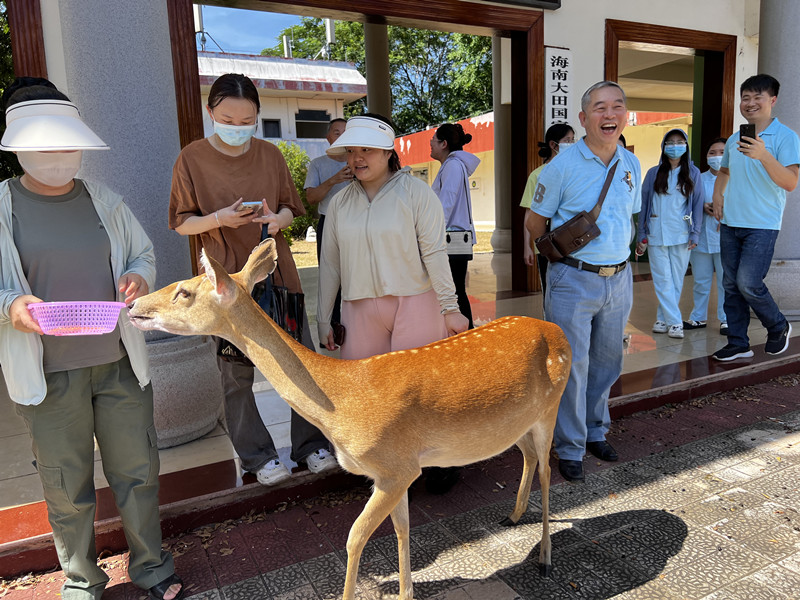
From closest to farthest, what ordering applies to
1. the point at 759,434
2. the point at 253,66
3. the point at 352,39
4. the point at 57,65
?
the point at 759,434
the point at 57,65
the point at 253,66
the point at 352,39

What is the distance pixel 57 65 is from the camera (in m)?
4.66

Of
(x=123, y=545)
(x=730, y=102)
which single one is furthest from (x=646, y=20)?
(x=123, y=545)

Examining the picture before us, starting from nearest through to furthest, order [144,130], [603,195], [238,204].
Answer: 1. [238,204]
2. [603,195]
3. [144,130]

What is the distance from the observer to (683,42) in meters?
8.54

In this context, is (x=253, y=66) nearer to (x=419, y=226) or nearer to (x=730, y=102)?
(x=730, y=102)

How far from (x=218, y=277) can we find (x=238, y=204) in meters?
0.74

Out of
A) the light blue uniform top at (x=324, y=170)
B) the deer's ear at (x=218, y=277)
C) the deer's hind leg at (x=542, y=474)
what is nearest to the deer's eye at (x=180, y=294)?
the deer's ear at (x=218, y=277)

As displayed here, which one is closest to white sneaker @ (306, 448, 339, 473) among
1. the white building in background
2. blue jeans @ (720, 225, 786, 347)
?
blue jeans @ (720, 225, 786, 347)

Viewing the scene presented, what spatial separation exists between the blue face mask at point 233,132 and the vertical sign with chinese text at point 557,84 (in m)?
5.91

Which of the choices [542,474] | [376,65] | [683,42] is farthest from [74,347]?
[376,65]

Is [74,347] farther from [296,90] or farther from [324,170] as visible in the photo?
[296,90]

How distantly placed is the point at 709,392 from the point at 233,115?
4424 millimetres

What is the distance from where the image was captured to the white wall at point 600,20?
7762 mm

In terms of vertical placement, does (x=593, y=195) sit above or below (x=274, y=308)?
above
